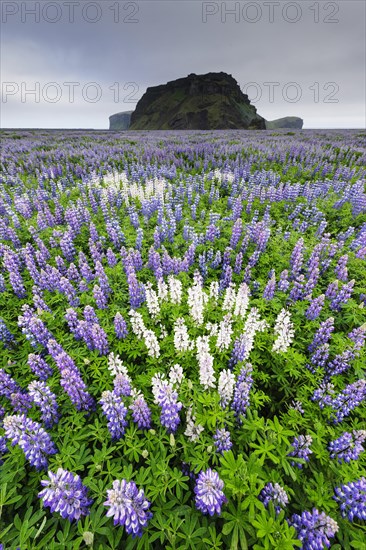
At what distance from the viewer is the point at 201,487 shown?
2045 millimetres

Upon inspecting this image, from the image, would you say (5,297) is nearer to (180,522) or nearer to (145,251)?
(145,251)

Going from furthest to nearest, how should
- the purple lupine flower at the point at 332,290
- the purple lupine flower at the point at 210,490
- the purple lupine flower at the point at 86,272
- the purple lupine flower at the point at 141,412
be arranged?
the purple lupine flower at the point at 86,272, the purple lupine flower at the point at 332,290, the purple lupine flower at the point at 141,412, the purple lupine flower at the point at 210,490

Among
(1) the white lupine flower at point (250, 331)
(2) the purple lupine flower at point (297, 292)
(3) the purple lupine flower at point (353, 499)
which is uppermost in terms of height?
(2) the purple lupine flower at point (297, 292)

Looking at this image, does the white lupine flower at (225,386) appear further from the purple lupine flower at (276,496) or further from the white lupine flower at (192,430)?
the purple lupine flower at (276,496)

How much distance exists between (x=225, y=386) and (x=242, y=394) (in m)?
0.20

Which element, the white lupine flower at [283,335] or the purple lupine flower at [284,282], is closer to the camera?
the white lupine flower at [283,335]

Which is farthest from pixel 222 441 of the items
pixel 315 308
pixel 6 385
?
pixel 315 308

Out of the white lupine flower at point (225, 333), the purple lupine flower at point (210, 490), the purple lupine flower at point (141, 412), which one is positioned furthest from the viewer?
the white lupine flower at point (225, 333)

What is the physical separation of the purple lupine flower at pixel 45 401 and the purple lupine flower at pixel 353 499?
2934mm

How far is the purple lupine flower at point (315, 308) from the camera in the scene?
412 cm

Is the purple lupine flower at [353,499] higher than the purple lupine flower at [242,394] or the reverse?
the reverse

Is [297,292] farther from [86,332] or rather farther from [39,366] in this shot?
[39,366]

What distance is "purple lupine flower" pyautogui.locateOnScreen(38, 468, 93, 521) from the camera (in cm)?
192

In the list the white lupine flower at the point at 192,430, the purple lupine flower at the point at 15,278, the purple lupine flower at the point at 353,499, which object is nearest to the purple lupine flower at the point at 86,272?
the purple lupine flower at the point at 15,278
